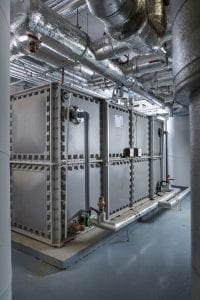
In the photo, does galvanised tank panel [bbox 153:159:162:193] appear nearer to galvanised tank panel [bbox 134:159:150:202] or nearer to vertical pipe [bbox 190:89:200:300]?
galvanised tank panel [bbox 134:159:150:202]

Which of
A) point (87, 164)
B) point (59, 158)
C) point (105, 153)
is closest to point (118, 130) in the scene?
point (105, 153)

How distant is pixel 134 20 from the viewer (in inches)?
76.2

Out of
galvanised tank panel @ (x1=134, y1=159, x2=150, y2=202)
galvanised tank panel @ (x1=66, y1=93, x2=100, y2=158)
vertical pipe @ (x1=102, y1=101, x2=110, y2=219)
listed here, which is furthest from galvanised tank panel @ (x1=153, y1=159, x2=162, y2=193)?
galvanised tank panel @ (x1=66, y1=93, x2=100, y2=158)

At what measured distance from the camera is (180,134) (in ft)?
20.8

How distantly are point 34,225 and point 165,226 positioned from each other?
197 centimetres

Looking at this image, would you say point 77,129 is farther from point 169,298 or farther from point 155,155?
point 155,155

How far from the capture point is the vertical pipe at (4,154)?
0.88 meters

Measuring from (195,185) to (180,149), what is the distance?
5.48 meters

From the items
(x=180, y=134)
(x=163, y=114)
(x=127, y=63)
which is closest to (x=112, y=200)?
(x=127, y=63)

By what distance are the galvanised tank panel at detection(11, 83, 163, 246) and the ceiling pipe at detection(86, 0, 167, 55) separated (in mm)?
928

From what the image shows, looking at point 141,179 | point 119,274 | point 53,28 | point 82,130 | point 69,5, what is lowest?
point 119,274

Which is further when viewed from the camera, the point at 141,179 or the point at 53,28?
the point at 141,179

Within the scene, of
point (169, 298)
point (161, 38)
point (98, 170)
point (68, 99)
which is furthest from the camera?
point (98, 170)

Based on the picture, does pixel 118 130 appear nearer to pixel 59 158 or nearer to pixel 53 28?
pixel 59 158
